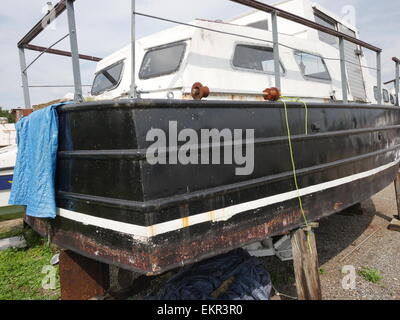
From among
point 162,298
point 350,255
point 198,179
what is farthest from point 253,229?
point 350,255

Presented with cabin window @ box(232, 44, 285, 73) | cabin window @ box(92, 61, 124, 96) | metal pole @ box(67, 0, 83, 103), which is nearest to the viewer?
metal pole @ box(67, 0, 83, 103)

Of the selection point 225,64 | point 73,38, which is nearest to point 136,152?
point 73,38

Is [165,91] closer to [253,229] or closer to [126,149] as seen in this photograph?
[126,149]

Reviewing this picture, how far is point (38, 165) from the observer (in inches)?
96.2

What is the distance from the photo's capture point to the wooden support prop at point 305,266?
2.81 metres

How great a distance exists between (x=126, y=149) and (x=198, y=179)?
1.68 ft

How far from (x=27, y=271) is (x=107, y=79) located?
8.53ft

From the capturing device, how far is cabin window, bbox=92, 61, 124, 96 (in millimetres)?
3934

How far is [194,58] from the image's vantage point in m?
3.12

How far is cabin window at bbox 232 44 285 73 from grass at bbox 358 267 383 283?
8.01ft

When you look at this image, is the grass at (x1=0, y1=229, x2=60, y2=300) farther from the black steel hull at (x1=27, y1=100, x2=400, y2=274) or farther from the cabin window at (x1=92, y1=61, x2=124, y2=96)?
the cabin window at (x1=92, y1=61, x2=124, y2=96)

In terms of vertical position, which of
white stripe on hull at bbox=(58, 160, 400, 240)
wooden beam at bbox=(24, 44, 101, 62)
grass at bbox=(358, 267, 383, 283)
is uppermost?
wooden beam at bbox=(24, 44, 101, 62)

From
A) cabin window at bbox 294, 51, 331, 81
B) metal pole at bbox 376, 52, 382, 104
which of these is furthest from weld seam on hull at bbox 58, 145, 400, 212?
metal pole at bbox 376, 52, 382, 104

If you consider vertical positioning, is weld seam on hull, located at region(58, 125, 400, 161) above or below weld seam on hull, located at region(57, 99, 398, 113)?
below
